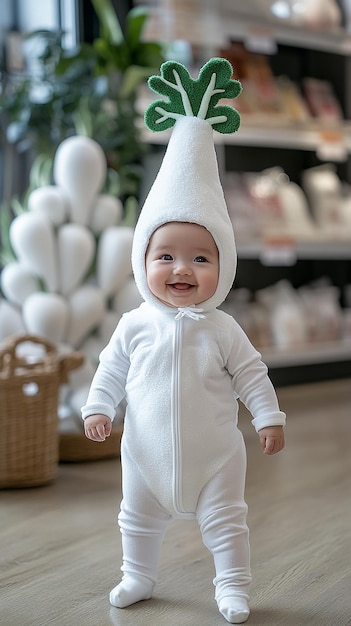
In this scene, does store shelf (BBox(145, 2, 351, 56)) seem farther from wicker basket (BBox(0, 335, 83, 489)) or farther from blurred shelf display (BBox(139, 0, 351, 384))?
wicker basket (BBox(0, 335, 83, 489))

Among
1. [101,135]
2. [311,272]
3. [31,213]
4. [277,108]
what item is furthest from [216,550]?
[311,272]

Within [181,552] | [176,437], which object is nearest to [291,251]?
[181,552]

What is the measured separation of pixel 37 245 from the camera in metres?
2.67

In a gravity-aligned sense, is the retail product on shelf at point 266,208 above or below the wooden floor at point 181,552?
above

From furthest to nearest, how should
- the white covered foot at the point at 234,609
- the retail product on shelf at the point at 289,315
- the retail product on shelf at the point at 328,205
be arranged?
the retail product on shelf at the point at 328,205
the retail product on shelf at the point at 289,315
the white covered foot at the point at 234,609

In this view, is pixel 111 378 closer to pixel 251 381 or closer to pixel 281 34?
pixel 251 381

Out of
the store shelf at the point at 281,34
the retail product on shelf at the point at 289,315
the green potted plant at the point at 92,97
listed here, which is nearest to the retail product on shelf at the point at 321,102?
the store shelf at the point at 281,34

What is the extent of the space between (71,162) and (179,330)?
131cm

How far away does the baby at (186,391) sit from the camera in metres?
1.53

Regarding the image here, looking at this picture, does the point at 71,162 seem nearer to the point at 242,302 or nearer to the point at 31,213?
the point at 31,213

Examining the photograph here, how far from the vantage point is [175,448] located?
1.52 meters

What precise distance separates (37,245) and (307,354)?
183 cm

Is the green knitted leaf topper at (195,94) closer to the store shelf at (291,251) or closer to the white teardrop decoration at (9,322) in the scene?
the white teardrop decoration at (9,322)

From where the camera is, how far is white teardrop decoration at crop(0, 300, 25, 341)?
2.69m
